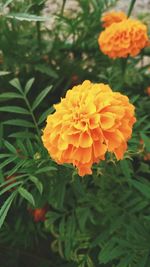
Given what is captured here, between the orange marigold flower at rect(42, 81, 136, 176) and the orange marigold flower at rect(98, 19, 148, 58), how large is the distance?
0.53 metres

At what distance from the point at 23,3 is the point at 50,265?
89 centimetres

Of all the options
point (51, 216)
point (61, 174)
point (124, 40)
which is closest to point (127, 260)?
point (61, 174)

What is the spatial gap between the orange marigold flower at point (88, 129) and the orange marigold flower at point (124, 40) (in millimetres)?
529

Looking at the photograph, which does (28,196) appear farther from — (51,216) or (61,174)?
(51,216)

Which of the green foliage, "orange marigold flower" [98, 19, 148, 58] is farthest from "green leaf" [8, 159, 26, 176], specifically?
"orange marigold flower" [98, 19, 148, 58]

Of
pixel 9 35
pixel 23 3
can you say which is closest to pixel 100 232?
pixel 9 35

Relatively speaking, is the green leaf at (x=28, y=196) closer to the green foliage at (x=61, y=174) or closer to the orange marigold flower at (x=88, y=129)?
the green foliage at (x=61, y=174)

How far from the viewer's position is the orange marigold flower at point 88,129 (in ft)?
2.88

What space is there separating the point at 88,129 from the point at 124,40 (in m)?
0.63

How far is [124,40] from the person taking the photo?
56.7 inches

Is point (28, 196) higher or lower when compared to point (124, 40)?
lower

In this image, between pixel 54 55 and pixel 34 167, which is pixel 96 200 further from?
pixel 54 55

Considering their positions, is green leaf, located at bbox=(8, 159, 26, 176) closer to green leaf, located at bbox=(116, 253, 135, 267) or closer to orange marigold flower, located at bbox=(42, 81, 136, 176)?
orange marigold flower, located at bbox=(42, 81, 136, 176)

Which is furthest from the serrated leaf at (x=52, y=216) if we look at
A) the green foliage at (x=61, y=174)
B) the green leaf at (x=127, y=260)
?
the green leaf at (x=127, y=260)
